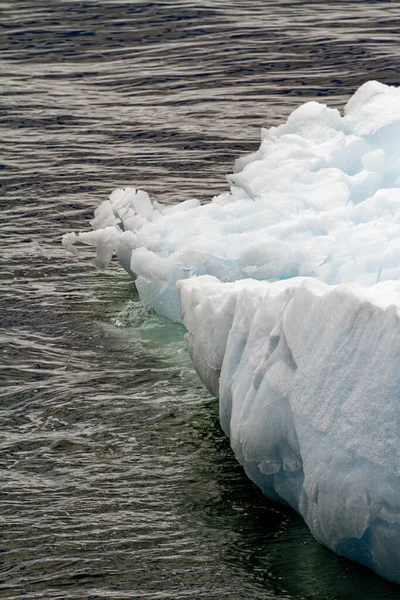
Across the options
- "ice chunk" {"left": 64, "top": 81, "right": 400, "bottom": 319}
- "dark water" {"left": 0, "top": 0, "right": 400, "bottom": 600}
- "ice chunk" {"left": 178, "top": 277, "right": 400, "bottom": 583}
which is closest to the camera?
"ice chunk" {"left": 178, "top": 277, "right": 400, "bottom": 583}

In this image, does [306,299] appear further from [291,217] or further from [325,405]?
[291,217]

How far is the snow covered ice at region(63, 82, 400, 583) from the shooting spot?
3941 mm

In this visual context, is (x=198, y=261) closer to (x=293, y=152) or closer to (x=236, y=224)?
(x=236, y=224)

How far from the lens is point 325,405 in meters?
4.08

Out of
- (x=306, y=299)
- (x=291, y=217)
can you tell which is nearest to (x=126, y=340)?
(x=291, y=217)

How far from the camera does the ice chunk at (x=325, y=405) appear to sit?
153 inches

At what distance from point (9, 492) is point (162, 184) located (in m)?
4.50

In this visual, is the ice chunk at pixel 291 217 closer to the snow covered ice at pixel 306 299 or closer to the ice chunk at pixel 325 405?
the snow covered ice at pixel 306 299

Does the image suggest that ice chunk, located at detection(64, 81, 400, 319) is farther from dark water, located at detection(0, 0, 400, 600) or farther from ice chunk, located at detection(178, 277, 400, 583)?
ice chunk, located at detection(178, 277, 400, 583)

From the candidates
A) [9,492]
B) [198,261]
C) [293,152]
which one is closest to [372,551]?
[9,492]

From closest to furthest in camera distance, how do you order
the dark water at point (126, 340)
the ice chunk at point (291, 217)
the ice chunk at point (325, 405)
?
the ice chunk at point (325, 405) < the dark water at point (126, 340) < the ice chunk at point (291, 217)

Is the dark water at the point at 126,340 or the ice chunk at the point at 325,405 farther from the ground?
the ice chunk at the point at 325,405

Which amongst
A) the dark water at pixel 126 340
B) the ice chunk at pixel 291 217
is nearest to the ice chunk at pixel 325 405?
the dark water at pixel 126 340

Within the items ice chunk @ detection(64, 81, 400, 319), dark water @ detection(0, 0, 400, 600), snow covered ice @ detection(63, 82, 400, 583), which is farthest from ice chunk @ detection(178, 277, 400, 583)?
ice chunk @ detection(64, 81, 400, 319)
